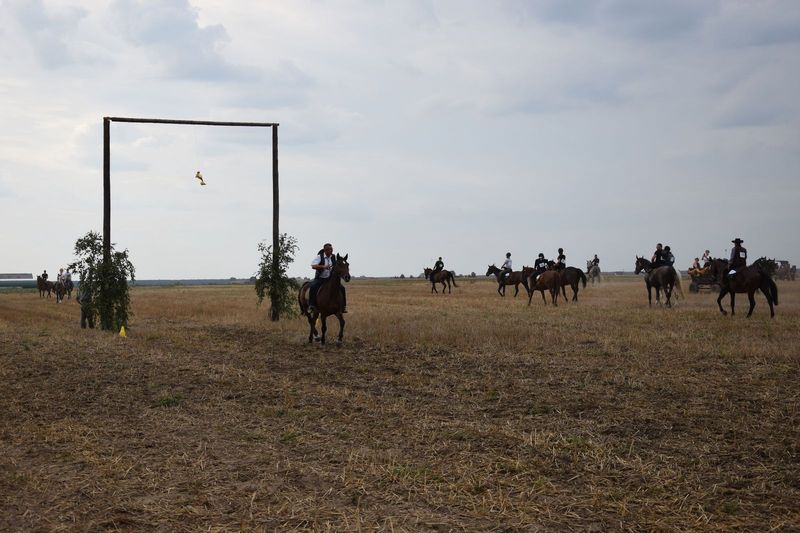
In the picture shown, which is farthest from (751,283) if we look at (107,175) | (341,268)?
(107,175)

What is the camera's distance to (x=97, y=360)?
50.3ft

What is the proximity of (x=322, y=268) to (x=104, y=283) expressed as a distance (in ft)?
31.7

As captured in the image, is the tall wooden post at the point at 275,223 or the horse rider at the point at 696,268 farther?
the horse rider at the point at 696,268

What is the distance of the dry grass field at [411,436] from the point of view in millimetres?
5852

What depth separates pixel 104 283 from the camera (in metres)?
23.4

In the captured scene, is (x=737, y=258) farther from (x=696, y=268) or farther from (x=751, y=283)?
(x=696, y=268)

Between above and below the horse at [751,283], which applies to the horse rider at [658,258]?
above

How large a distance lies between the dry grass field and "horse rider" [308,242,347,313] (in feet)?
4.58

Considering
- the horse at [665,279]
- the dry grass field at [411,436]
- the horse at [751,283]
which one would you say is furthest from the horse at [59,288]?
the horse at [751,283]

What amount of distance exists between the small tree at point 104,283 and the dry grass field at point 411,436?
6.36 meters

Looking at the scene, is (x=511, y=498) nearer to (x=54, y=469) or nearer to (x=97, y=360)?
(x=54, y=469)

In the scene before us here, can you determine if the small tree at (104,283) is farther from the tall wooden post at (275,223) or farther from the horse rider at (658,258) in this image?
the horse rider at (658,258)

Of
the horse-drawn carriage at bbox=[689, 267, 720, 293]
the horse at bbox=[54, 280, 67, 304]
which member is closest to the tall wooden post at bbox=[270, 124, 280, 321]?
the horse-drawn carriage at bbox=[689, 267, 720, 293]

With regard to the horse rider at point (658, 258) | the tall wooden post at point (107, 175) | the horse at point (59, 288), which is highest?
the tall wooden post at point (107, 175)
